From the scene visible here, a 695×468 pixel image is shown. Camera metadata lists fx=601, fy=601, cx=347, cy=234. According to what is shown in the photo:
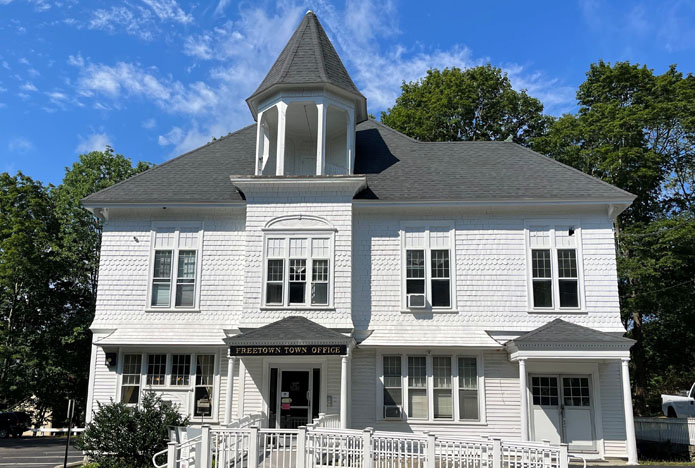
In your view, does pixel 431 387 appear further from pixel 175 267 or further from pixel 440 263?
pixel 175 267

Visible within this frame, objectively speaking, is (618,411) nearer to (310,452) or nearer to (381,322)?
(381,322)

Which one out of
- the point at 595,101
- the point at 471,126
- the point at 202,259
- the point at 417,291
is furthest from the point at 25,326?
the point at 595,101

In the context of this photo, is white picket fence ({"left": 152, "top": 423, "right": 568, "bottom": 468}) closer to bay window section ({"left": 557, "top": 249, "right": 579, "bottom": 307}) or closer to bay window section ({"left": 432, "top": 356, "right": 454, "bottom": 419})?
bay window section ({"left": 432, "top": 356, "right": 454, "bottom": 419})

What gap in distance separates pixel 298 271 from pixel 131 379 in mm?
6104

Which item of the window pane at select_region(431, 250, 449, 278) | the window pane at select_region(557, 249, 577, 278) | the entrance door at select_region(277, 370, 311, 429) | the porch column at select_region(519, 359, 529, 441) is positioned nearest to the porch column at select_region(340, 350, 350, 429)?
the entrance door at select_region(277, 370, 311, 429)

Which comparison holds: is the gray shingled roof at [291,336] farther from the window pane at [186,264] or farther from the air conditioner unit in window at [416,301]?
the window pane at [186,264]

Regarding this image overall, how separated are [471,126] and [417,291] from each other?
21366 mm

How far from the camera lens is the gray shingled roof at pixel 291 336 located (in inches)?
632

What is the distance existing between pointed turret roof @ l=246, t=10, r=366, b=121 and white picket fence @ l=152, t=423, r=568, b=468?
36.6 feet

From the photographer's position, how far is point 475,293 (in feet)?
59.3

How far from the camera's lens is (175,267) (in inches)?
740

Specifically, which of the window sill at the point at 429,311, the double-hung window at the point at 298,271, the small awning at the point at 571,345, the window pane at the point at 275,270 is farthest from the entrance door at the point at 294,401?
the small awning at the point at 571,345

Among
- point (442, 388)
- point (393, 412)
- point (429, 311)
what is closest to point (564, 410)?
point (442, 388)

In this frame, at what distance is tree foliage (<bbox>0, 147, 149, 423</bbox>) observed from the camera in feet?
92.5
